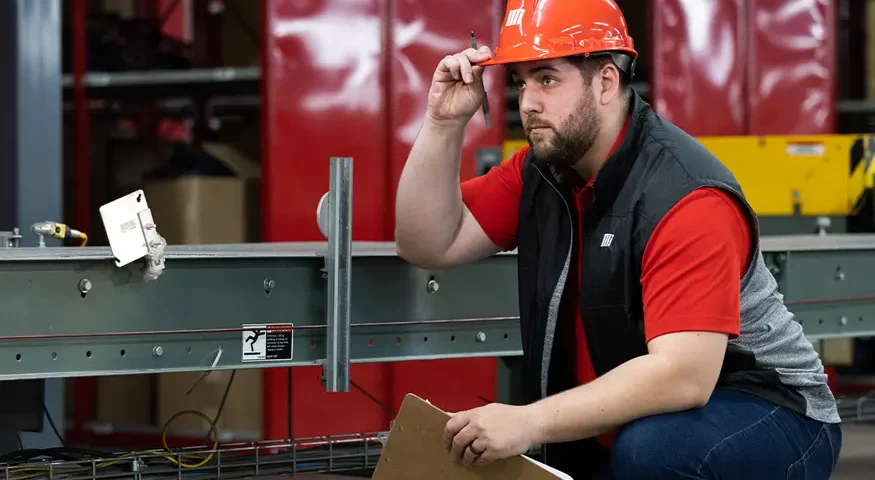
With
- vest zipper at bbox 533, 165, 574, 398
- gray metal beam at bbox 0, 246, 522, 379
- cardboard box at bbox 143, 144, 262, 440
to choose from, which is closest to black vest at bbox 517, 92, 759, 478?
vest zipper at bbox 533, 165, 574, 398

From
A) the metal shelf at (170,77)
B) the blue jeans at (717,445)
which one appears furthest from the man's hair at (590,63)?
the metal shelf at (170,77)

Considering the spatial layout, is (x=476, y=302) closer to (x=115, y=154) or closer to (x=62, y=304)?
(x=62, y=304)

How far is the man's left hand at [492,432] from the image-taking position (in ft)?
6.07

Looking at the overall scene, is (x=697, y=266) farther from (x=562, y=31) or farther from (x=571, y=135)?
(x=562, y=31)

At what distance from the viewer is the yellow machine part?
4531 mm

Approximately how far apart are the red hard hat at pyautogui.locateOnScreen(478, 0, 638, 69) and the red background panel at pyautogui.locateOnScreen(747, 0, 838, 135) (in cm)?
341

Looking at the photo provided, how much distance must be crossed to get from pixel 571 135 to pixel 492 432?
601 mm

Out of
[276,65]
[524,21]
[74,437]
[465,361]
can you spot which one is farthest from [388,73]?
[524,21]

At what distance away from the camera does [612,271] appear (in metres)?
2.07

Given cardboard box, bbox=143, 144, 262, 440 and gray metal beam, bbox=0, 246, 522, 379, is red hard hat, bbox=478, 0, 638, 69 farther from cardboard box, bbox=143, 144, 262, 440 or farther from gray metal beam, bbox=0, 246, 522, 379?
cardboard box, bbox=143, 144, 262, 440

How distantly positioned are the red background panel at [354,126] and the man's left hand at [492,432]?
2402 millimetres

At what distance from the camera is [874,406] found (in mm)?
4199

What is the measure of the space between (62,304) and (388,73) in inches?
97.0

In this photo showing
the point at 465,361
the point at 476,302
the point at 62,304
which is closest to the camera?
the point at 62,304
